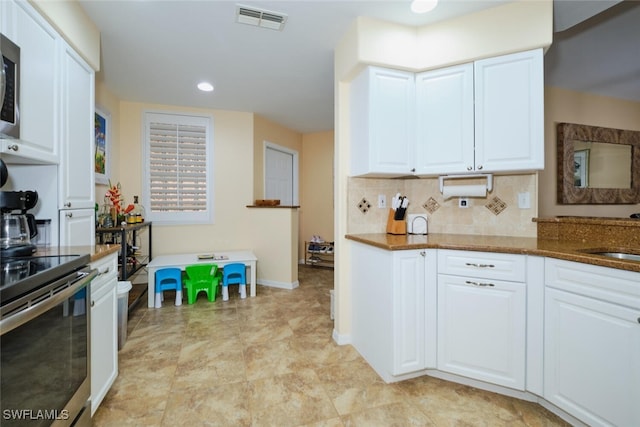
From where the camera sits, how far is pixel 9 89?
120cm

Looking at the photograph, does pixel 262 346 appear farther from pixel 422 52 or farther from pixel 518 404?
pixel 422 52

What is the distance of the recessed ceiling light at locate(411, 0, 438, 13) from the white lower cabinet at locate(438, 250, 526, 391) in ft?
5.24

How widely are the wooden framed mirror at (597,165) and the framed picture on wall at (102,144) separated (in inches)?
Answer: 200

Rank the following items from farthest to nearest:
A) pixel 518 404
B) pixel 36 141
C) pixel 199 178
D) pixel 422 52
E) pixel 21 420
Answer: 1. pixel 199 178
2. pixel 422 52
3. pixel 518 404
4. pixel 36 141
5. pixel 21 420

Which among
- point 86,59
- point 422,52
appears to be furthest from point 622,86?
point 86,59

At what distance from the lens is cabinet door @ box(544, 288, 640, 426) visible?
3.95ft

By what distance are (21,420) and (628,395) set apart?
7.40 ft

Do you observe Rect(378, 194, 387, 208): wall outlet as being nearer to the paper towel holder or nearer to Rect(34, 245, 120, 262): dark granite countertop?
the paper towel holder

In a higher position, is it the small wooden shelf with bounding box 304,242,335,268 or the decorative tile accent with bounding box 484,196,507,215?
the decorative tile accent with bounding box 484,196,507,215

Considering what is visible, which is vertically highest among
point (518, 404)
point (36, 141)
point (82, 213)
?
point (36, 141)

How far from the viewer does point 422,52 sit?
2.12 meters

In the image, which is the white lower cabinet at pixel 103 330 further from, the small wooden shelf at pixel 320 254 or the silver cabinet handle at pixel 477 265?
the small wooden shelf at pixel 320 254

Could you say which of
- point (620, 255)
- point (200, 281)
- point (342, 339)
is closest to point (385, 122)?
point (620, 255)

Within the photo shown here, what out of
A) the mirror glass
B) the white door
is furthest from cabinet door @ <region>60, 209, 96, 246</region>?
the mirror glass
